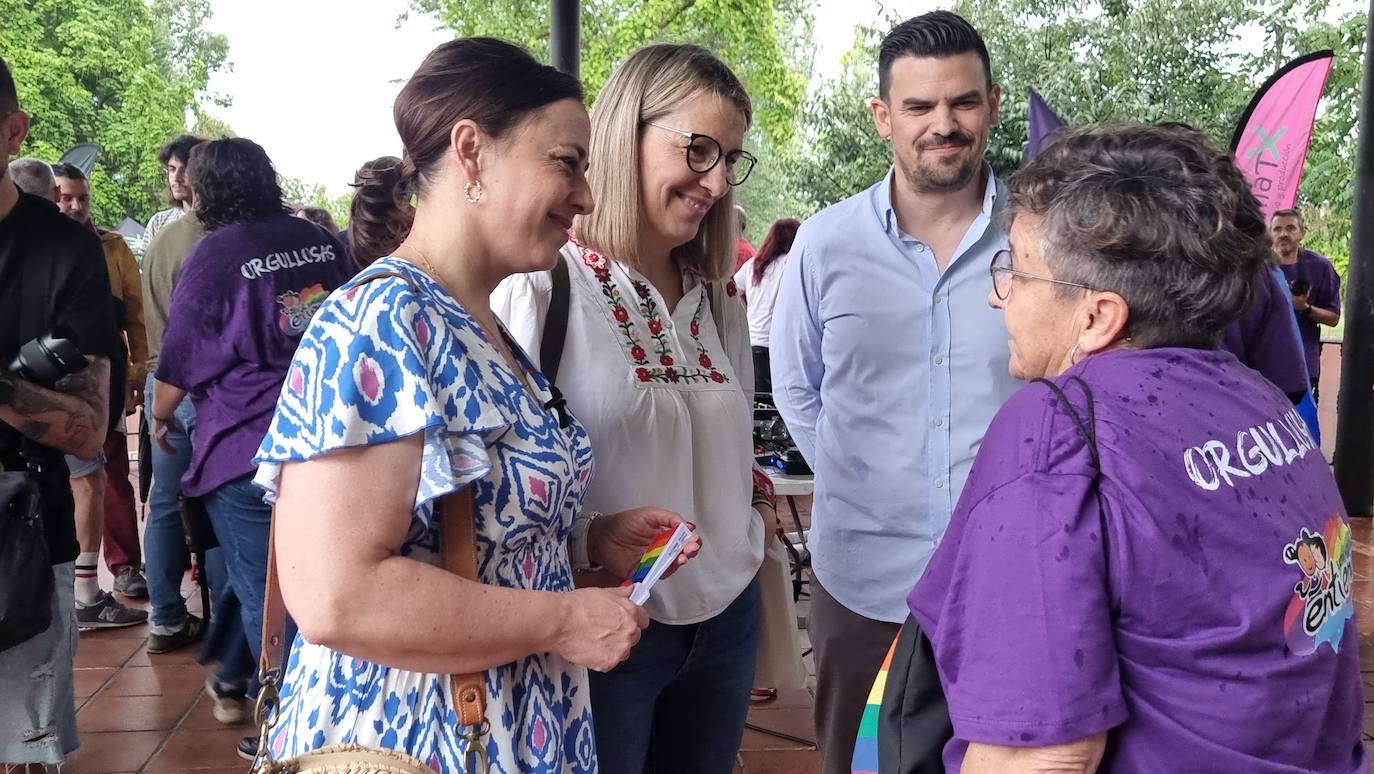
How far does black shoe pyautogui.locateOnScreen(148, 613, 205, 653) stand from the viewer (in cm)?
417

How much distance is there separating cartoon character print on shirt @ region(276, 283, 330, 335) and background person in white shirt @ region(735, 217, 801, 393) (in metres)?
3.81

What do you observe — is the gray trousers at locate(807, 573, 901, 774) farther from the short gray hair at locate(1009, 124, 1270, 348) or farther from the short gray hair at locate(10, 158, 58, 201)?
the short gray hair at locate(10, 158, 58, 201)

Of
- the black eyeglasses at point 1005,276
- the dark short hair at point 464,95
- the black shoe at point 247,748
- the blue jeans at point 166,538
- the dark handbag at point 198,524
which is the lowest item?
the black shoe at point 247,748

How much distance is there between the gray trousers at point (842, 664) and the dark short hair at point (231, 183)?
192 centimetres

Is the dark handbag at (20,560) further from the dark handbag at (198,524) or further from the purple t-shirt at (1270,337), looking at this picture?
the purple t-shirt at (1270,337)

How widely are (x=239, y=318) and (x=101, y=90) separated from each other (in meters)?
26.1

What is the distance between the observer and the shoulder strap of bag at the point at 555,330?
1.63 meters

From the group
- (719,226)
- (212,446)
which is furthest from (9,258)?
(719,226)

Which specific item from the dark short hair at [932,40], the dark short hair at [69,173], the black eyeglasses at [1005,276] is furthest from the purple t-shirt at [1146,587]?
the dark short hair at [69,173]

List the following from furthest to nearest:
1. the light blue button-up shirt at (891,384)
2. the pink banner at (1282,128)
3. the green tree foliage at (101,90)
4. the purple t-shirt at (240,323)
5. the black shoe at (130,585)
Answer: the green tree foliage at (101,90) → the pink banner at (1282,128) → the black shoe at (130,585) → the purple t-shirt at (240,323) → the light blue button-up shirt at (891,384)

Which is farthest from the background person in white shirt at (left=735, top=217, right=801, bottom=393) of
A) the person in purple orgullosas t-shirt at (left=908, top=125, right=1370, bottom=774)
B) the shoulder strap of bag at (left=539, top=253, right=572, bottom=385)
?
the person in purple orgullosas t-shirt at (left=908, top=125, right=1370, bottom=774)

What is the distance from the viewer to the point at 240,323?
3.05 meters

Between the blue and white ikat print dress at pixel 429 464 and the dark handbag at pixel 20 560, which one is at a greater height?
the blue and white ikat print dress at pixel 429 464

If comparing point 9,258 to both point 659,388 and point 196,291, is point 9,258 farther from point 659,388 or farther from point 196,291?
point 659,388
